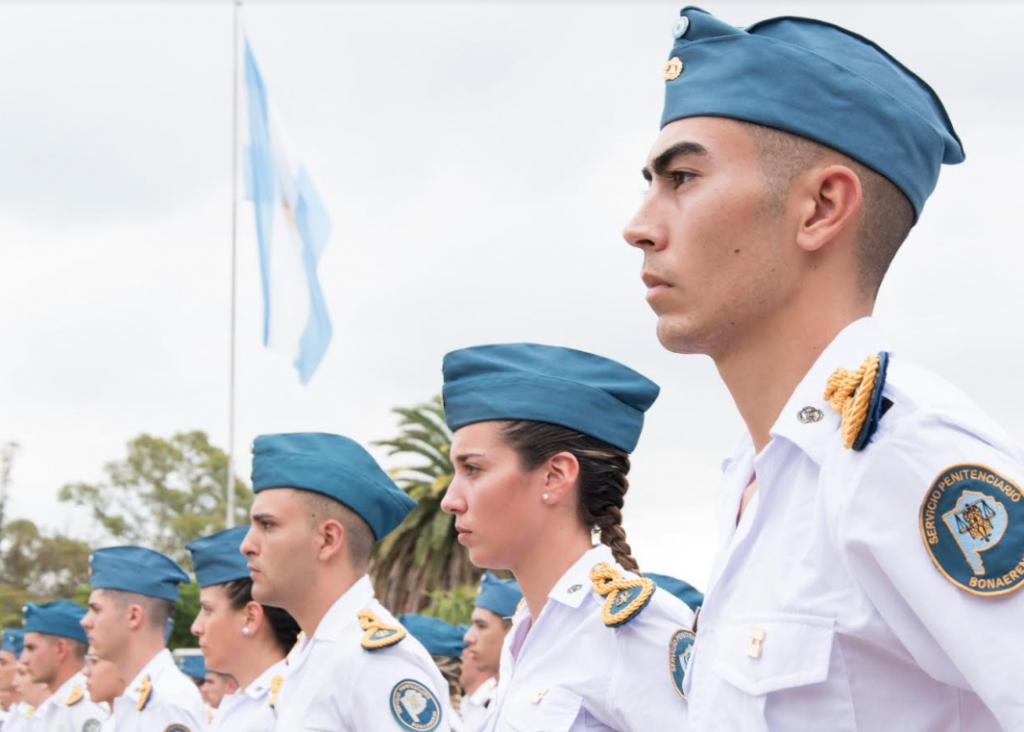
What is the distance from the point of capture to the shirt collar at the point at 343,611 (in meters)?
5.37

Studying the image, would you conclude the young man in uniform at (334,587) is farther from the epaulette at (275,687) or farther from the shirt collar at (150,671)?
the shirt collar at (150,671)

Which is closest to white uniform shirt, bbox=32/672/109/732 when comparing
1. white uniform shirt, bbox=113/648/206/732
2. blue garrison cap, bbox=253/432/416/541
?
white uniform shirt, bbox=113/648/206/732

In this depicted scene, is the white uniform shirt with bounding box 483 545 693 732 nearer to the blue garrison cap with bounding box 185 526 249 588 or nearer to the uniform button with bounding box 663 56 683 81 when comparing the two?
the uniform button with bounding box 663 56 683 81

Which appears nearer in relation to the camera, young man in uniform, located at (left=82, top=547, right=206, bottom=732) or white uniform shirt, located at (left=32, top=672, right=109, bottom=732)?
young man in uniform, located at (left=82, top=547, right=206, bottom=732)

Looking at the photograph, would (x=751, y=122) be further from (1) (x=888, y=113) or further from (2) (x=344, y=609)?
(2) (x=344, y=609)

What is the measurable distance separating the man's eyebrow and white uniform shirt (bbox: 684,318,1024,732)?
0.42m

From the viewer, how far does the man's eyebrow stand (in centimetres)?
222

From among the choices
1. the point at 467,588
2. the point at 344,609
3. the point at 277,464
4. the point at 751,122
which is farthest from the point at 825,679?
the point at 467,588

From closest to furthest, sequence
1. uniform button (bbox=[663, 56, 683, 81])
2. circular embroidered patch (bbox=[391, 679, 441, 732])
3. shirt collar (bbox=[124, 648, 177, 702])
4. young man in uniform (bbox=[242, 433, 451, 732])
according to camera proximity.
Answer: uniform button (bbox=[663, 56, 683, 81])
circular embroidered patch (bbox=[391, 679, 441, 732])
young man in uniform (bbox=[242, 433, 451, 732])
shirt collar (bbox=[124, 648, 177, 702])

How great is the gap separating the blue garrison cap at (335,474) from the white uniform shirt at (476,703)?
398 centimetres

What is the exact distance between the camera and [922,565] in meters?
1.74

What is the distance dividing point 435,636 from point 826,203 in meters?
10.6

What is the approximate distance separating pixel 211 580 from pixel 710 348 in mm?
5483

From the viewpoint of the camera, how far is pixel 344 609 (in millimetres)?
5500
